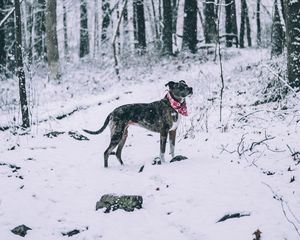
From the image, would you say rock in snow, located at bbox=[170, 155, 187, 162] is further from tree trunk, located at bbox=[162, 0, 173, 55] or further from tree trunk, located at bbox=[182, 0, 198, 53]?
tree trunk, located at bbox=[182, 0, 198, 53]

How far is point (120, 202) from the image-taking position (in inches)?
245

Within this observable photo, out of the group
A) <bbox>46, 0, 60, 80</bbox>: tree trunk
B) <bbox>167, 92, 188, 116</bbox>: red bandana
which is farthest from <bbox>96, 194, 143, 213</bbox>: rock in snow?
<bbox>46, 0, 60, 80</bbox>: tree trunk

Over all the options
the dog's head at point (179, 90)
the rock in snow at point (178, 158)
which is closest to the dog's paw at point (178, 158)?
the rock in snow at point (178, 158)

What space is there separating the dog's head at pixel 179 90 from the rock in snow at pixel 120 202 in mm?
2633

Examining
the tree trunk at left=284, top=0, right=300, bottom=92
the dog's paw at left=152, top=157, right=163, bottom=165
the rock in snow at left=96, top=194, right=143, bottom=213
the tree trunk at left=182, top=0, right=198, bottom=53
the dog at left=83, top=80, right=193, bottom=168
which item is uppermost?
the tree trunk at left=182, top=0, right=198, bottom=53

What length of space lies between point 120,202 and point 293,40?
6.99 m

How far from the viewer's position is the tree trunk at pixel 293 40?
35.2 ft

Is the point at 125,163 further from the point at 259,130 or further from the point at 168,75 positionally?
the point at 168,75

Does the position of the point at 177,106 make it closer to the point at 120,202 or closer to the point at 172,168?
the point at 172,168

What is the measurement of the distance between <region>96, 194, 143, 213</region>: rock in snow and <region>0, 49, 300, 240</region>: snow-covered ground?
0.11 metres

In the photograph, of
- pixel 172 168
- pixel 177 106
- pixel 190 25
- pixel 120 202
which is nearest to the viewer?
pixel 120 202

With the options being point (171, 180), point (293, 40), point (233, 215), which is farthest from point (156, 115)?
point (293, 40)

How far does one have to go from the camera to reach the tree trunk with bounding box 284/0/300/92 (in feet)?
35.2

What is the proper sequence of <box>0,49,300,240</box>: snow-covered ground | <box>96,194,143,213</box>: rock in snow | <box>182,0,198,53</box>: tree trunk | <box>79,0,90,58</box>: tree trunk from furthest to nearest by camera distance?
<box>79,0,90,58</box>: tree trunk, <box>182,0,198,53</box>: tree trunk, <box>96,194,143,213</box>: rock in snow, <box>0,49,300,240</box>: snow-covered ground
